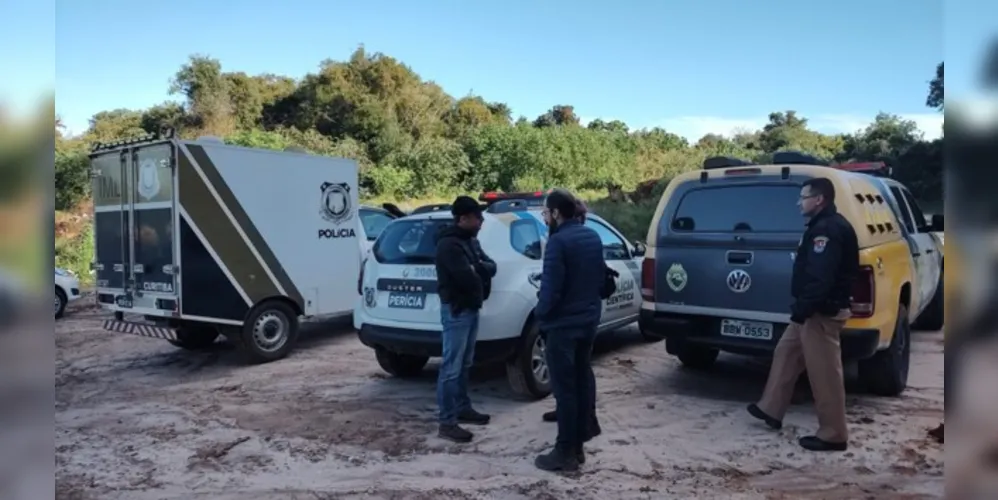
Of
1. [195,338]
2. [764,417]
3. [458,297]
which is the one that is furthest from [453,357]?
[195,338]

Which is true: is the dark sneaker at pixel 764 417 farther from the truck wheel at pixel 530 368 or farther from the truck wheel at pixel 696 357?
the truck wheel at pixel 530 368

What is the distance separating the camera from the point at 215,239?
24.8 feet

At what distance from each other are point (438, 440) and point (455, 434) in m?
0.14

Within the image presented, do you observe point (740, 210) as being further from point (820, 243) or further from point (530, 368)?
point (530, 368)

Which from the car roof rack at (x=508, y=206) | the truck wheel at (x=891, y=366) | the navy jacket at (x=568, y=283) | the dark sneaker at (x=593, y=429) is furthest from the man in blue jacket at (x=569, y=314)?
the truck wheel at (x=891, y=366)

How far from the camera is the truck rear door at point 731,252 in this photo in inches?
220

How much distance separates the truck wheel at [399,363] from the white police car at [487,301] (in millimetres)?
359

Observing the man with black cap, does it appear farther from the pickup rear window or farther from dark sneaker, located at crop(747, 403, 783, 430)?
dark sneaker, located at crop(747, 403, 783, 430)

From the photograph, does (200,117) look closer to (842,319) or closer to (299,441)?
(299,441)

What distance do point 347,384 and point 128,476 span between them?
2545 mm

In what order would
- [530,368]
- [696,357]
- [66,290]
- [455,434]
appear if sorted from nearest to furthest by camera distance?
[455,434] < [530,368] < [696,357] < [66,290]

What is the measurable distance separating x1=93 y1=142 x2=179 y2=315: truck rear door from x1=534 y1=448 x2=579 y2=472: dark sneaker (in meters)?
4.67

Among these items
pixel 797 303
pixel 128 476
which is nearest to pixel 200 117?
pixel 128 476

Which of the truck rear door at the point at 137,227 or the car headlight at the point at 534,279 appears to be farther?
the truck rear door at the point at 137,227
